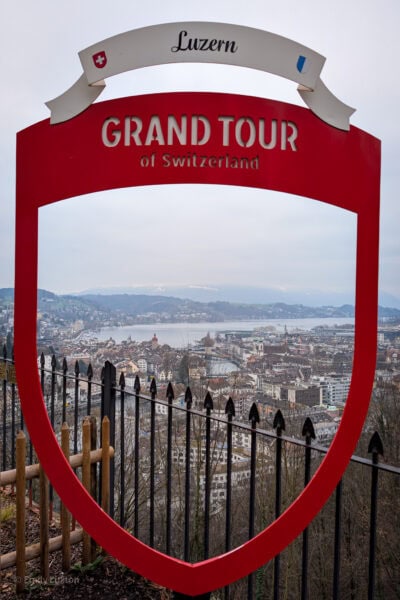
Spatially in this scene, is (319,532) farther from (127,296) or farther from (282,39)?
(282,39)

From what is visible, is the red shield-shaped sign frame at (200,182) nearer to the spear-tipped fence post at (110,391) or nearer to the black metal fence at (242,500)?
the spear-tipped fence post at (110,391)

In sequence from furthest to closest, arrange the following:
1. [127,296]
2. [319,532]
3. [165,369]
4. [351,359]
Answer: [319,532] → [165,369] → [127,296] → [351,359]

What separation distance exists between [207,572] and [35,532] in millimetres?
2480

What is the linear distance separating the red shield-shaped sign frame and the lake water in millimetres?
323

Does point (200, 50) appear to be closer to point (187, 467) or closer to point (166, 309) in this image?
point (166, 309)

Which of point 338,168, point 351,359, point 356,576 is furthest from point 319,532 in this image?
point 338,168

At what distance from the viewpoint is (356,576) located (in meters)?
12.6

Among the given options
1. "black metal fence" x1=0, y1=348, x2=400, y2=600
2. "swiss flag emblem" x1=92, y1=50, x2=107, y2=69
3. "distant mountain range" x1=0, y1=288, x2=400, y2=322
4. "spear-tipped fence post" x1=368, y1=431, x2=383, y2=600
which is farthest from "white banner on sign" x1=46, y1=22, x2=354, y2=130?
"black metal fence" x1=0, y1=348, x2=400, y2=600

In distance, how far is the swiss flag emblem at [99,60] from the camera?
8.28 ft

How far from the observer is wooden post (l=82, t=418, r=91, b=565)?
3666 millimetres

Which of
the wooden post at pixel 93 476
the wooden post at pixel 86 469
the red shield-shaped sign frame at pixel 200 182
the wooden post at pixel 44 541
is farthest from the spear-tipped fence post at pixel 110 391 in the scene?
the red shield-shaped sign frame at pixel 200 182

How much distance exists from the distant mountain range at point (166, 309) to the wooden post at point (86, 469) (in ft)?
3.33

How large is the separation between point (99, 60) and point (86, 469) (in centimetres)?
295

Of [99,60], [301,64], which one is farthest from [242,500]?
[99,60]
